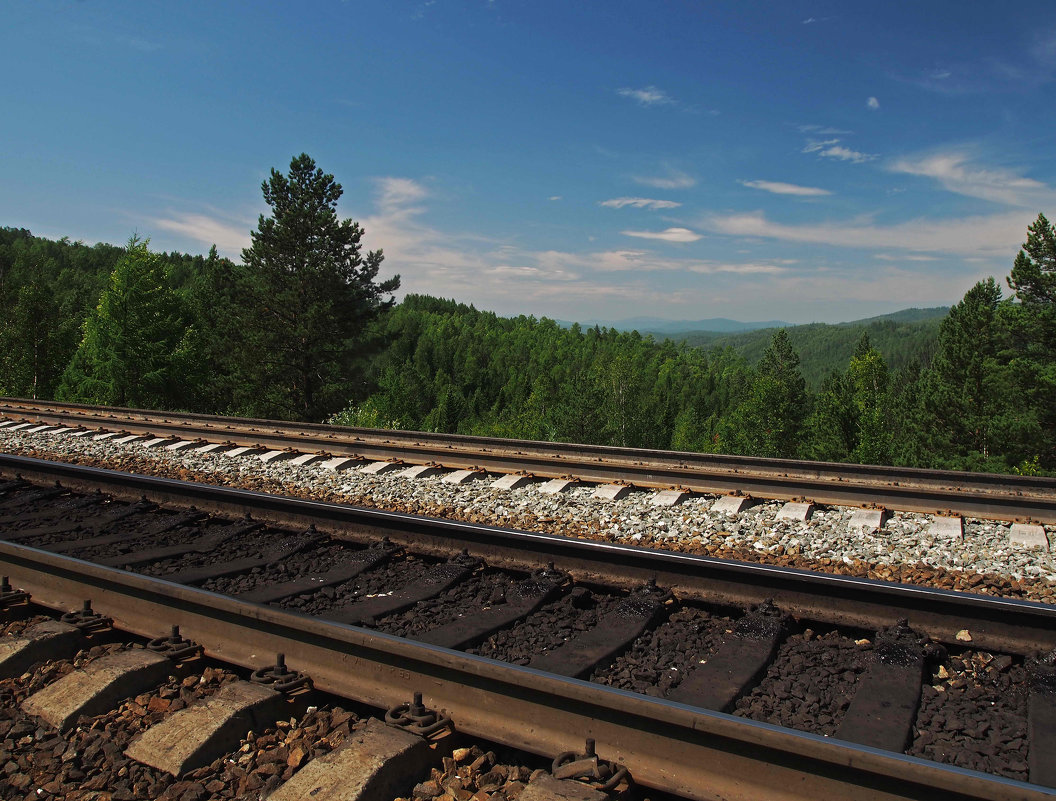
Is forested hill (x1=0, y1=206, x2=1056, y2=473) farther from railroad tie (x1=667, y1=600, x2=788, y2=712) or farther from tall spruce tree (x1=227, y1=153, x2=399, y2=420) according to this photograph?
railroad tie (x1=667, y1=600, x2=788, y2=712)

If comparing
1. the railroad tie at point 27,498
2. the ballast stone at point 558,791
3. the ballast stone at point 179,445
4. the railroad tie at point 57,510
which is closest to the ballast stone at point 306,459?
the ballast stone at point 179,445

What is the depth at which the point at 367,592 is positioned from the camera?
4.17m

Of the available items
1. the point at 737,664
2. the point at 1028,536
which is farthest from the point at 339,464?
the point at 1028,536

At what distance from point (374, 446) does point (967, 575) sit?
7015 millimetres

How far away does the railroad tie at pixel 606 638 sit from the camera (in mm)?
3093

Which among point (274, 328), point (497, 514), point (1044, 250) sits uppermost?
point (1044, 250)

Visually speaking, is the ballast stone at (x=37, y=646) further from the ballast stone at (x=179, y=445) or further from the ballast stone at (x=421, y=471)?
the ballast stone at (x=179, y=445)

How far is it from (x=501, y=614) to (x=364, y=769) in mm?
1452

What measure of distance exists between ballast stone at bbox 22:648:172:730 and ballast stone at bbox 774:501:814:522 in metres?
5.15

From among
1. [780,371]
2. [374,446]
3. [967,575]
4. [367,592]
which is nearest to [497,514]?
[367,592]

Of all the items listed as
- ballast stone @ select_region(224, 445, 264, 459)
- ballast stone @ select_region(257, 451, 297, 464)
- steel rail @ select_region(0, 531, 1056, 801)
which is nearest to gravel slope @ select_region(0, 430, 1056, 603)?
ballast stone @ select_region(257, 451, 297, 464)

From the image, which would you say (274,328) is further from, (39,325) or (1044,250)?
(1044,250)

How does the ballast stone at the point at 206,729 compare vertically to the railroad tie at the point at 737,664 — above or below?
below

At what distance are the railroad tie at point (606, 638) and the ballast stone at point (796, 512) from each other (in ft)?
9.10
